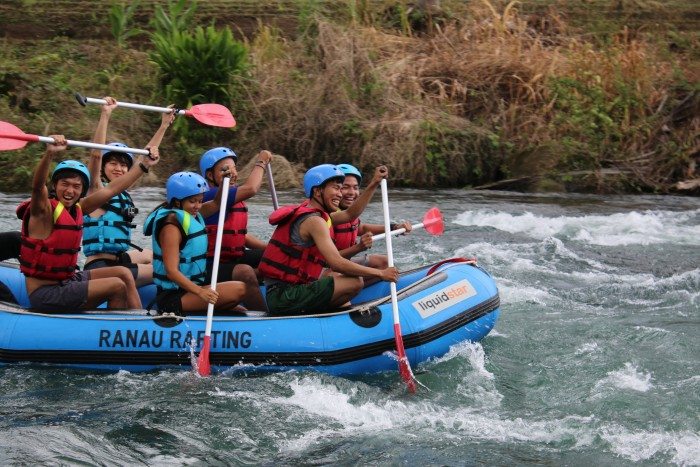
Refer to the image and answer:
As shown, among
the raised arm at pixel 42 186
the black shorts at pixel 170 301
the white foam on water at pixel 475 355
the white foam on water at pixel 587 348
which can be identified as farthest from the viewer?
the white foam on water at pixel 587 348

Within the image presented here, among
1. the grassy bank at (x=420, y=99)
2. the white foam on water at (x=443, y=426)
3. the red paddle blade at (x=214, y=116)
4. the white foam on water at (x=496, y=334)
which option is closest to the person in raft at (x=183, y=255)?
the white foam on water at (x=443, y=426)

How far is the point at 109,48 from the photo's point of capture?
15.4 meters

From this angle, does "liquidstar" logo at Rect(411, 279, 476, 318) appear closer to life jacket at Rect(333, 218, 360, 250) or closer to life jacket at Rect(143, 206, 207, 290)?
life jacket at Rect(333, 218, 360, 250)

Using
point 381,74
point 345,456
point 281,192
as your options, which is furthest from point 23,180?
point 345,456

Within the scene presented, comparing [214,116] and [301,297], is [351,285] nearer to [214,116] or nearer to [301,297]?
[301,297]

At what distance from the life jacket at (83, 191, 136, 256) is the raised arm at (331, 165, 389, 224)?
142cm

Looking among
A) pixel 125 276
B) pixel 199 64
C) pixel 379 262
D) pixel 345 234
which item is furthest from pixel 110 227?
pixel 199 64

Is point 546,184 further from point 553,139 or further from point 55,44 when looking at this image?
point 55,44

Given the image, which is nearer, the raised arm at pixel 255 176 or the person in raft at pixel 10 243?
the person in raft at pixel 10 243

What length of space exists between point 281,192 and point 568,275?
4.38 meters

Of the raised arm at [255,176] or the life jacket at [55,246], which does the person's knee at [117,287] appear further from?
the raised arm at [255,176]

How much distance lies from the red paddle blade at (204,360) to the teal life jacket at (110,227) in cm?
122

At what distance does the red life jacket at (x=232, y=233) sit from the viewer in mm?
7121

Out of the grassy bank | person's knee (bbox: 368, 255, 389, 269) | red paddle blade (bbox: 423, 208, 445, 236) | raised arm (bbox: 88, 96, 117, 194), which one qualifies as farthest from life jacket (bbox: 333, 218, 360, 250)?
the grassy bank
